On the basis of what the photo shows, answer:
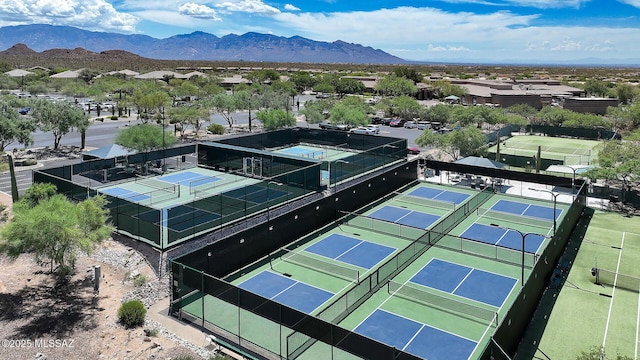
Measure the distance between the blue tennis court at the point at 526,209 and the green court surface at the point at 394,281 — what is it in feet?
4.15

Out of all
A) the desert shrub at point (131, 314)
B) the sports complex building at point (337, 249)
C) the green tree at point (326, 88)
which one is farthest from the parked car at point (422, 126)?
the desert shrub at point (131, 314)

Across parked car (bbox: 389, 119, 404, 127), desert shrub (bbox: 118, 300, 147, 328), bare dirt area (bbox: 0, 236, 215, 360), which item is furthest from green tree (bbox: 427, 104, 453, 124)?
desert shrub (bbox: 118, 300, 147, 328)

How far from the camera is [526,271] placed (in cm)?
2403

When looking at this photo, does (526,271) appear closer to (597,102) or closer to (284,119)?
(284,119)

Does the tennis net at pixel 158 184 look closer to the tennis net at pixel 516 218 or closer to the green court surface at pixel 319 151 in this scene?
the green court surface at pixel 319 151

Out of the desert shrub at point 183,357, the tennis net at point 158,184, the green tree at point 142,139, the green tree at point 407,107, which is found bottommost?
the desert shrub at point 183,357

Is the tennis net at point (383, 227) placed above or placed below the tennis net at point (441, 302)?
above

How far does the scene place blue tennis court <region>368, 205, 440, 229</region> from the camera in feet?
104

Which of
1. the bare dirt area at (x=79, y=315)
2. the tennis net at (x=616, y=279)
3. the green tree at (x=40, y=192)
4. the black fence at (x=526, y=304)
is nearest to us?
the black fence at (x=526, y=304)

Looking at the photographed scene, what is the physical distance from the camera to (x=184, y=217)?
87.1ft

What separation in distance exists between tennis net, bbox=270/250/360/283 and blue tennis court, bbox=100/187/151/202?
12834mm

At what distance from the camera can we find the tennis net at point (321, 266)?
77.2ft

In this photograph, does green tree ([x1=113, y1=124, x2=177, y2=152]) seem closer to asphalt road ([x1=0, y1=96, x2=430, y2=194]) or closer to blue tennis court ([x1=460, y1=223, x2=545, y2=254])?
asphalt road ([x1=0, y1=96, x2=430, y2=194])

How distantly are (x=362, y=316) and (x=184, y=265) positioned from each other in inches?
303
